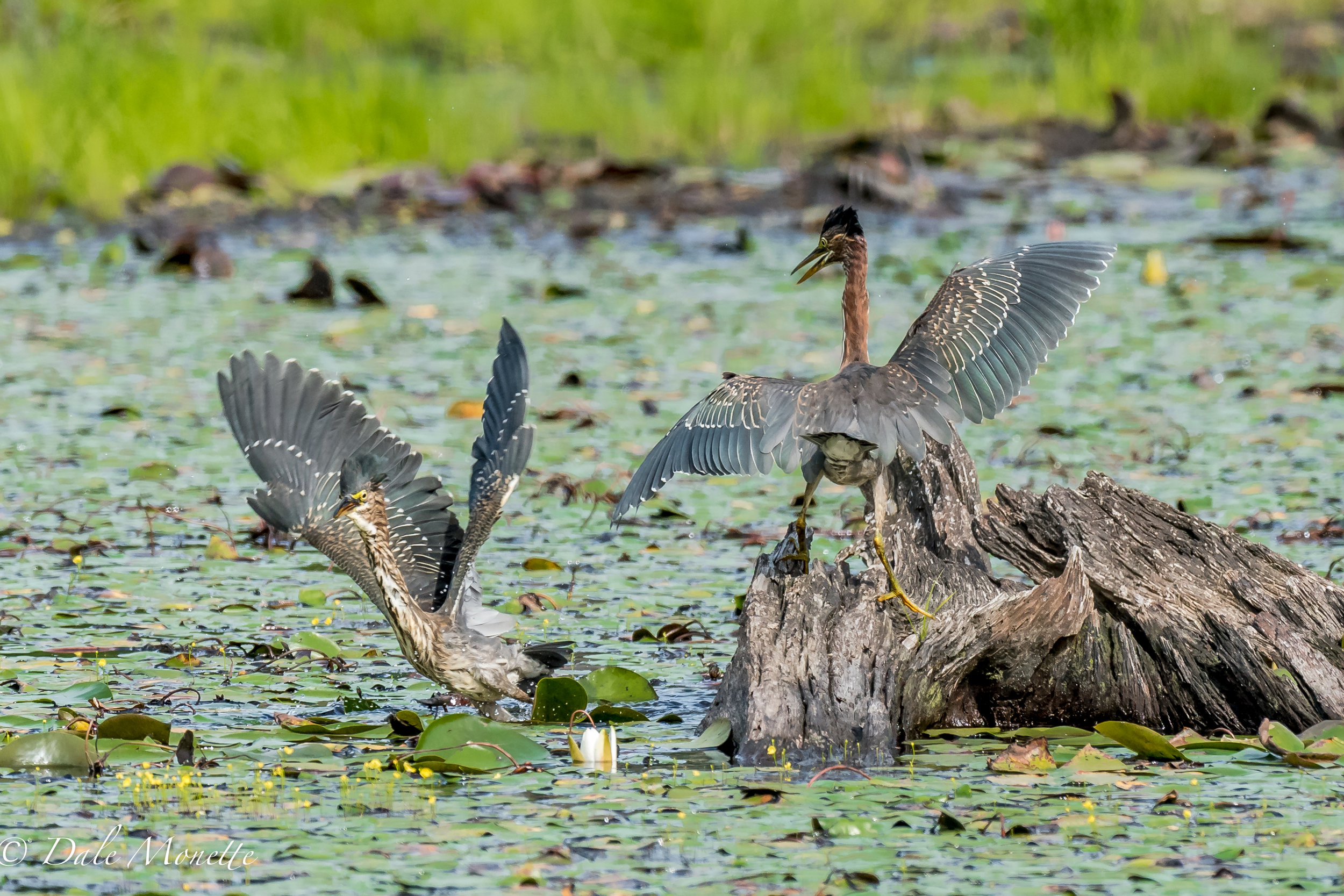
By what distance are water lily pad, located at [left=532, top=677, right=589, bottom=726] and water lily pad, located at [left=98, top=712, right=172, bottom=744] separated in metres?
0.84

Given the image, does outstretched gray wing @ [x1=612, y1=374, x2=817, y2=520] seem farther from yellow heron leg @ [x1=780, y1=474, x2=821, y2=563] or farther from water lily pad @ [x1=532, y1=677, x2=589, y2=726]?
water lily pad @ [x1=532, y1=677, x2=589, y2=726]

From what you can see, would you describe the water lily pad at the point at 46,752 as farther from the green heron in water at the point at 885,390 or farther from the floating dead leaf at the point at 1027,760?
the floating dead leaf at the point at 1027,760

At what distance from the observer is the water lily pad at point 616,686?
14.5ft

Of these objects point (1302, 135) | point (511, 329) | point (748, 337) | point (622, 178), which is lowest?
point (511, 329)

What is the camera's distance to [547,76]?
15297mm

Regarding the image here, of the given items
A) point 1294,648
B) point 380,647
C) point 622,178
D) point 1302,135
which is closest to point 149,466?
point 380,647

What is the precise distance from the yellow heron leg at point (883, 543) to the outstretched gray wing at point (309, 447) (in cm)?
105

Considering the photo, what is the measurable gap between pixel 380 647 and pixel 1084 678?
191 centimetres

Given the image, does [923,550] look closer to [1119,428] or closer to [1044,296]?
[1044,296]

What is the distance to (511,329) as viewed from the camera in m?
4.76

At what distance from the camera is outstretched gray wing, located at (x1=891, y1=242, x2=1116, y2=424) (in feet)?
15.2

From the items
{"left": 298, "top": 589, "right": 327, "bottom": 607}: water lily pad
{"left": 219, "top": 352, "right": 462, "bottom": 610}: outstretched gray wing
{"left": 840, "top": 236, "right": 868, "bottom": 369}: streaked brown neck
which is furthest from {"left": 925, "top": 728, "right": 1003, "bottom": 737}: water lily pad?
{"left": 298, "top": 589, "right": 327, "bottom": 607}: water lily pad

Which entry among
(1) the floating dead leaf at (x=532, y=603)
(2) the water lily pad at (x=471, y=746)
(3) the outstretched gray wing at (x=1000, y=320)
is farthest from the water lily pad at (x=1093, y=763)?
(1) the floating dead leaf at (x=532, y=603)

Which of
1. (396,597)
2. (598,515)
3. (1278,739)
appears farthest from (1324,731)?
(598,515)
